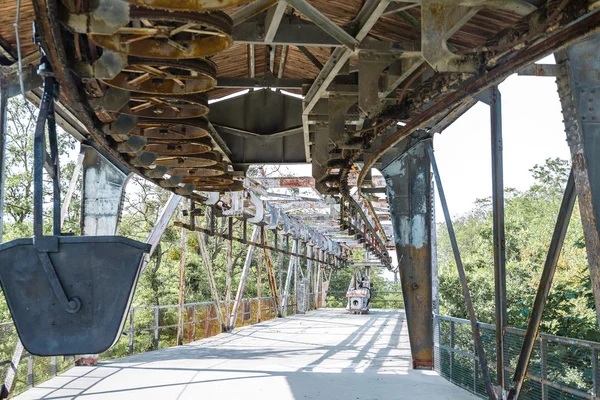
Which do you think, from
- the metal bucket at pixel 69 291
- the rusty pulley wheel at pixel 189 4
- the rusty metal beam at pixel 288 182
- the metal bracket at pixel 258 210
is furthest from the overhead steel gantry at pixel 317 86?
the rusty metal beam at pixel 288 182

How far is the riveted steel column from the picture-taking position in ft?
37.3

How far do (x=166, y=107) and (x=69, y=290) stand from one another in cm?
391

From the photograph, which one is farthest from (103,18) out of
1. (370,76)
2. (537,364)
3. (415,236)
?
(415,236)

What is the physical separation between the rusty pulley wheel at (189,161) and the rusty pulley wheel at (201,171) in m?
0.43

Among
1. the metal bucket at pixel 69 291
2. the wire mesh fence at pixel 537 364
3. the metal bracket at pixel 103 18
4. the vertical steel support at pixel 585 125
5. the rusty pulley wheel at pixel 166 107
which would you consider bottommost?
the wire mesh fence at pixel 537 364

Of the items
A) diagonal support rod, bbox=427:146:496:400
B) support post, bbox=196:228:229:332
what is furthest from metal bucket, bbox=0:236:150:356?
support post, bbox=196:228:229:332

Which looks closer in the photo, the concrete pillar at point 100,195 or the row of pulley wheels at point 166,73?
the row of pulley wheels at point 166,73

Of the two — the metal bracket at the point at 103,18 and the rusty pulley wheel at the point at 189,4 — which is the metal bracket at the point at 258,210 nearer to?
the metal bracket at the point at 103,18

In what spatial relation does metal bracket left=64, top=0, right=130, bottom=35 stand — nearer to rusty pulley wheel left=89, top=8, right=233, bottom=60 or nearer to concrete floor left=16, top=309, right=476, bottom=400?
rusty pulley wheel left=89, top=8, right=233, bottom=60

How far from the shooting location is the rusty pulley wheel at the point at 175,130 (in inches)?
303

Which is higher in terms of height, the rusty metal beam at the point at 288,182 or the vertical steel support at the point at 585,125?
the rusty metal beam at the point at 288,182

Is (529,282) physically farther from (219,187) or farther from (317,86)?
(317,86)

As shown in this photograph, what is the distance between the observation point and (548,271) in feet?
18.6

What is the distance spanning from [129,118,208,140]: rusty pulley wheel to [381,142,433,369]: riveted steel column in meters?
4.58
